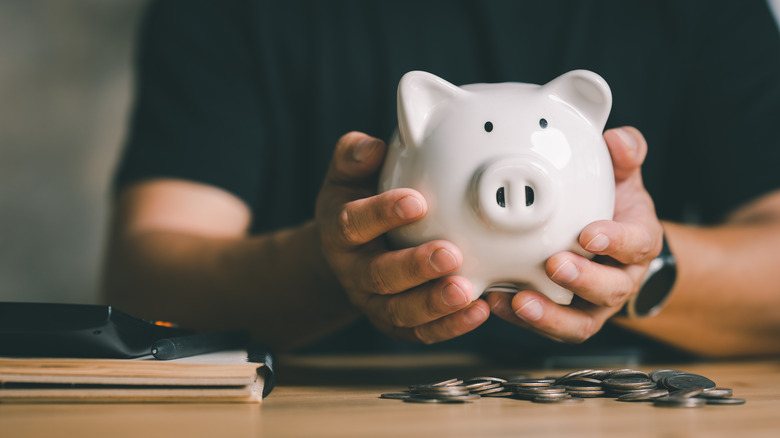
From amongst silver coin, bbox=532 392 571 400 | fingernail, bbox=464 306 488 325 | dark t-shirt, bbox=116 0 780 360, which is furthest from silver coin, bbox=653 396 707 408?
dark t-shirt, bbox=116 0 780 360

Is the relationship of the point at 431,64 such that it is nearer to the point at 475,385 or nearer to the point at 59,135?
the point at 475,385

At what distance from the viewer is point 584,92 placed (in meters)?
0.76

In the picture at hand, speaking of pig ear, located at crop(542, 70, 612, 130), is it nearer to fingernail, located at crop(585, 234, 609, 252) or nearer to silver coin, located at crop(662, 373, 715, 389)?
fingernail, located at crop(585, 234, 609, 252)

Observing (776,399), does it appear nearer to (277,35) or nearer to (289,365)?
(289,365)

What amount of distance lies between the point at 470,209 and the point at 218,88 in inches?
40.0

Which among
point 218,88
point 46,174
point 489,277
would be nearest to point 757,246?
point 489,277

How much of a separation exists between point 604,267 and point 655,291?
0.36 meters

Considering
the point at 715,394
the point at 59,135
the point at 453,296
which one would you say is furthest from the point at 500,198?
the point at 59,135

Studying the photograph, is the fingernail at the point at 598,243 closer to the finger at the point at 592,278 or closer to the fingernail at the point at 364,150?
the finger at the point at 592,278

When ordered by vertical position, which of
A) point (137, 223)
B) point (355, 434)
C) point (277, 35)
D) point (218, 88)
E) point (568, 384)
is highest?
point (277, 35)

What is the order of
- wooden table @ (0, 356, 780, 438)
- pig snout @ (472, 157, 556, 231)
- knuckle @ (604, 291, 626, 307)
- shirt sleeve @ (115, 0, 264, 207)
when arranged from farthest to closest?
shirt sleeve @ (115, 0, 264, 207) → knuckle @ (604, 291, 626, 307) → pig snout @ (472, 157, 556, 231) → wooden table @ (0, 356, 780, 438)

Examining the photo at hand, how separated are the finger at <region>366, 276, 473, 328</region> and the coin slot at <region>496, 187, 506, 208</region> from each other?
94 mm

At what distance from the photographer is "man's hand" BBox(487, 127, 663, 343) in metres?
0.72

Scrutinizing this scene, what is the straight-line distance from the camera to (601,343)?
1554 millimetres
